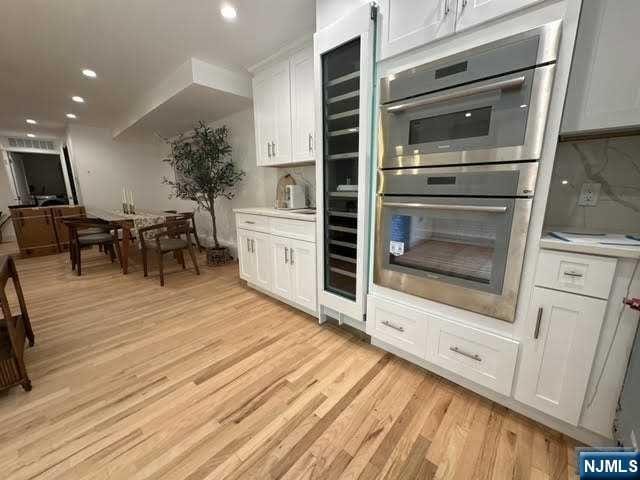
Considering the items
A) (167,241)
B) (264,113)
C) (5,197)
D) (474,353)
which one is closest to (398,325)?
(474,353)

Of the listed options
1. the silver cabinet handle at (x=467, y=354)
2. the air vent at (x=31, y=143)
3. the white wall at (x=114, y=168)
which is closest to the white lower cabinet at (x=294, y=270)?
the silver cabinet handle at (x=467, y=354)

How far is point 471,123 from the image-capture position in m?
1.21

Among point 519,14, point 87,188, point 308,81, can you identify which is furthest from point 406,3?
point 87,188

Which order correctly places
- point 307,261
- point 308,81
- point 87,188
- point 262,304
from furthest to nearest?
point 87,188 < point 262,304 < point 308,81 < point 307,261

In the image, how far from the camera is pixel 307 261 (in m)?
2.09

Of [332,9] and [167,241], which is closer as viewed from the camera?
[332,9]

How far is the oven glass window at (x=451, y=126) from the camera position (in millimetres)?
1175

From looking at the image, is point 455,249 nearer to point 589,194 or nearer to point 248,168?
point 589,194

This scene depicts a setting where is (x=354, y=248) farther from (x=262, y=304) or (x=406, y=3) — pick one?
(x=406, y=3)

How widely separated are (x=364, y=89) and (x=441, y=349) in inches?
62.5

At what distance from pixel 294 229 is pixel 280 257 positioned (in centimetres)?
Answer: 35

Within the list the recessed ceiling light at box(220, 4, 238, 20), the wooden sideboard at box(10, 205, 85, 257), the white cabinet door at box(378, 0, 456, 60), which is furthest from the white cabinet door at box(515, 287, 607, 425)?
the wooden sideboard at box(10, 205, 85, 257)

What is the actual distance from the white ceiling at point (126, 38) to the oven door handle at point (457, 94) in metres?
1.28

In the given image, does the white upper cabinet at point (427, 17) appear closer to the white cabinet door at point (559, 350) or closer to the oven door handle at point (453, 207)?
the oven door handle at point (453, 207)
